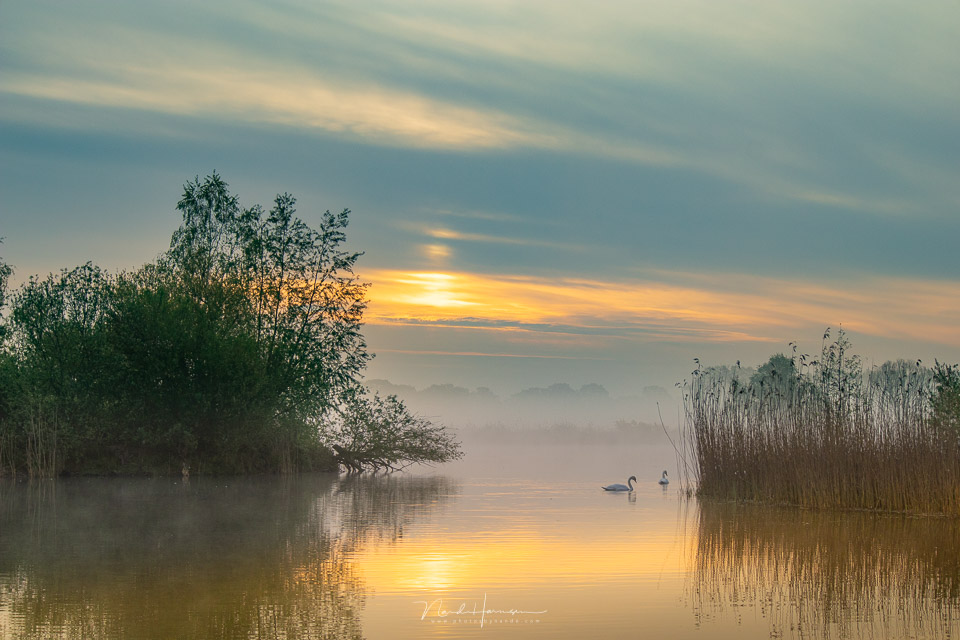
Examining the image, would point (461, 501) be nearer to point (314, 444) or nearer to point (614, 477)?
point (614, 477)

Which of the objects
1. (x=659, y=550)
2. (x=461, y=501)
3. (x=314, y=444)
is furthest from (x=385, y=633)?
(x=314, y=444)

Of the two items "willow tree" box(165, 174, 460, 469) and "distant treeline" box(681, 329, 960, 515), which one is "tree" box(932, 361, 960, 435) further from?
"willow tree" box(165, 174, 460, 469)

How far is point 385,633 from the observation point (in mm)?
7684

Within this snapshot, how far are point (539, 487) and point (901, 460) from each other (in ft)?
29.7

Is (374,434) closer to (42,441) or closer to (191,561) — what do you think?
(42,441)

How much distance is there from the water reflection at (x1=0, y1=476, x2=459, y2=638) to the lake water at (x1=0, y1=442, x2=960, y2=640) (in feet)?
0.13

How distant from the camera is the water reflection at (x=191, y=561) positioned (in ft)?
26.5

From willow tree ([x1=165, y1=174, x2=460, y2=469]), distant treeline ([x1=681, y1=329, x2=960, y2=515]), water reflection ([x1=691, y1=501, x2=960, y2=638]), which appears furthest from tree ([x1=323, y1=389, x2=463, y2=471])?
water reflection ([x1=691, y1=501, x2=960, y2=638])

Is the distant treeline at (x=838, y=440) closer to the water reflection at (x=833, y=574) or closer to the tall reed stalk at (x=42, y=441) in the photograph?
the water reflection at (x=833, y=574)

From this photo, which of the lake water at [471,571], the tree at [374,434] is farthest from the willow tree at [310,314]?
the lake water at [471,571]

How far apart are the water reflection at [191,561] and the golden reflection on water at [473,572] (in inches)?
1.6

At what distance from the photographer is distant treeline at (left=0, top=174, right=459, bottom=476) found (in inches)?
1160

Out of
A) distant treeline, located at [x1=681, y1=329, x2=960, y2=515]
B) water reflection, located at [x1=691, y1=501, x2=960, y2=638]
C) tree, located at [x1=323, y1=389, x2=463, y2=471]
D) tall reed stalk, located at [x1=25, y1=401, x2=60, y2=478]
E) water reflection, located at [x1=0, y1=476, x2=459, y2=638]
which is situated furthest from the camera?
tree, located at [x1=323, y1=389, x2=463, y2=471]

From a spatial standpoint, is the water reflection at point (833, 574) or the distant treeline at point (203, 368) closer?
the water reflection at point (833, 574)
